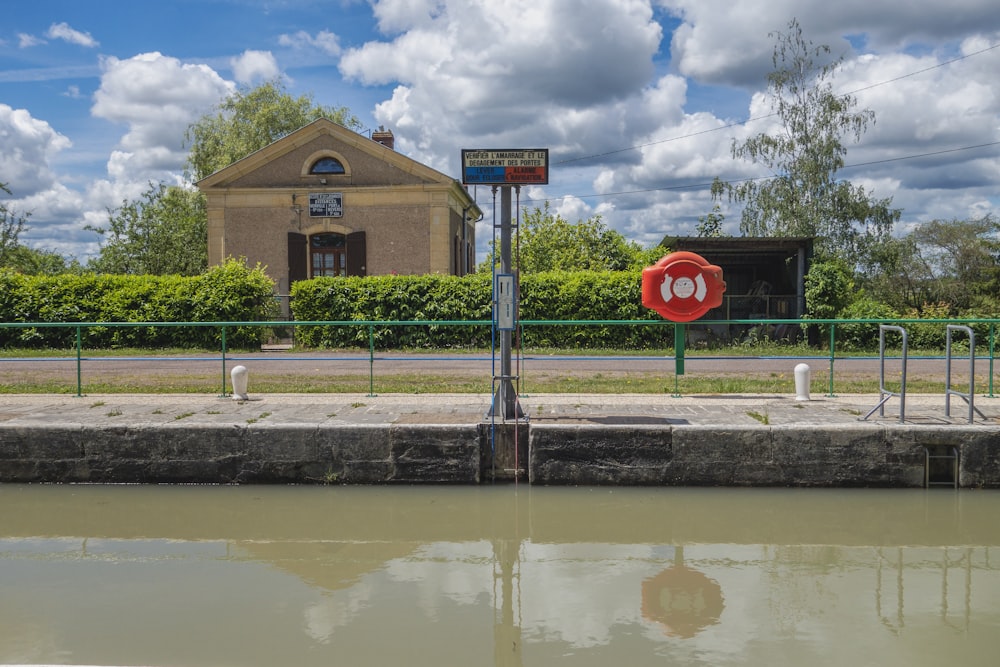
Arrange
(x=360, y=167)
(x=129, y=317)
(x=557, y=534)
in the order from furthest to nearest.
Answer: (x=360, y=167) → (x=129, y=317) → (x=557, y=534)

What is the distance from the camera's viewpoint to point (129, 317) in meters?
22.0

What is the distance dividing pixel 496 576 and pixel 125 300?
18505 mm

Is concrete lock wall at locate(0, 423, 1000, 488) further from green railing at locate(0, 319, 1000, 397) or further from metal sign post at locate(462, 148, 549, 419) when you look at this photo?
green railing at locate(0, 319, 1000, 397)

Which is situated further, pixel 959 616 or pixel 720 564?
pixel 720 564

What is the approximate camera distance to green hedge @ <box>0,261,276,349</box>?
21828 mm

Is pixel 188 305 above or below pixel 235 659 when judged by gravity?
above

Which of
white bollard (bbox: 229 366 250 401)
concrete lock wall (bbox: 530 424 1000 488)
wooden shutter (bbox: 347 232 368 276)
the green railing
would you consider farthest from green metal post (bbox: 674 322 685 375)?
wooden shutter (bbox: 347 232 368 276)

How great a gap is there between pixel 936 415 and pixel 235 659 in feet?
27.4

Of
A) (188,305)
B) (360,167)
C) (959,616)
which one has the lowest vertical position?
(959,616)

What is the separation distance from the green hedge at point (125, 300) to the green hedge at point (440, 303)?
1.48 m

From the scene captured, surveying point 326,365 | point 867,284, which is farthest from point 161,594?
point 867,284

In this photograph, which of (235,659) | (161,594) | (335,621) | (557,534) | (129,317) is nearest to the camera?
(235,659)

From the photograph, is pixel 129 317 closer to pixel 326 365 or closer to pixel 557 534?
pixel 326 365

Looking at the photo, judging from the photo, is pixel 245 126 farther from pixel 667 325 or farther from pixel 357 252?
pixel 667 325
